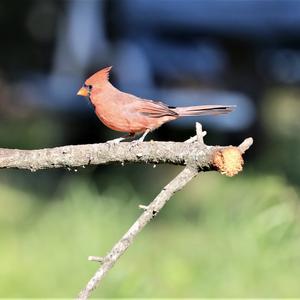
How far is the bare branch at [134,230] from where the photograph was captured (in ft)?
3.84

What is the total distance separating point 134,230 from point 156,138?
127 inches

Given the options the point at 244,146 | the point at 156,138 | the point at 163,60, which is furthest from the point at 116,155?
the point at 163,60

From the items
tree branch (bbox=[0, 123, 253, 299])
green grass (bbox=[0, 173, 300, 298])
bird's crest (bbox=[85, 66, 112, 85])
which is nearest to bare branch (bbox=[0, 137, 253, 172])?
tree branch (bbox=[0, 123, 253, 299])

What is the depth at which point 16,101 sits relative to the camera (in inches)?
252

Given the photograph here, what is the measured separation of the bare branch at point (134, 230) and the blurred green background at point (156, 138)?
1.51 metres

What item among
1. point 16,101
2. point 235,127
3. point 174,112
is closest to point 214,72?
point 235,127

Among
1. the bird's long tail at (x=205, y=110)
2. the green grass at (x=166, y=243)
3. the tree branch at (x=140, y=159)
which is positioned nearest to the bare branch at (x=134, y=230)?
the tree branch at (x=140, y=159)

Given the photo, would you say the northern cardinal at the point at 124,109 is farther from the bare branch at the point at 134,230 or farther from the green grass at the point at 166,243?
the green grass at the point at 166,243

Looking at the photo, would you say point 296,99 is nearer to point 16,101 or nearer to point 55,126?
point 55,126

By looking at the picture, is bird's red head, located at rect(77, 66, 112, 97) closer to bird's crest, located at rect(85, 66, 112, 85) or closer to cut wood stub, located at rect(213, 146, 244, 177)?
bird's crest, located at rect(85, 66, 112, 85)

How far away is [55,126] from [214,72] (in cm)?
107

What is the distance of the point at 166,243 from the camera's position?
3.36 metres

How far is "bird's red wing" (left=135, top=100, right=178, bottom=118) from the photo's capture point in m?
1.37

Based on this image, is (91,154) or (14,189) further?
(14,189)
